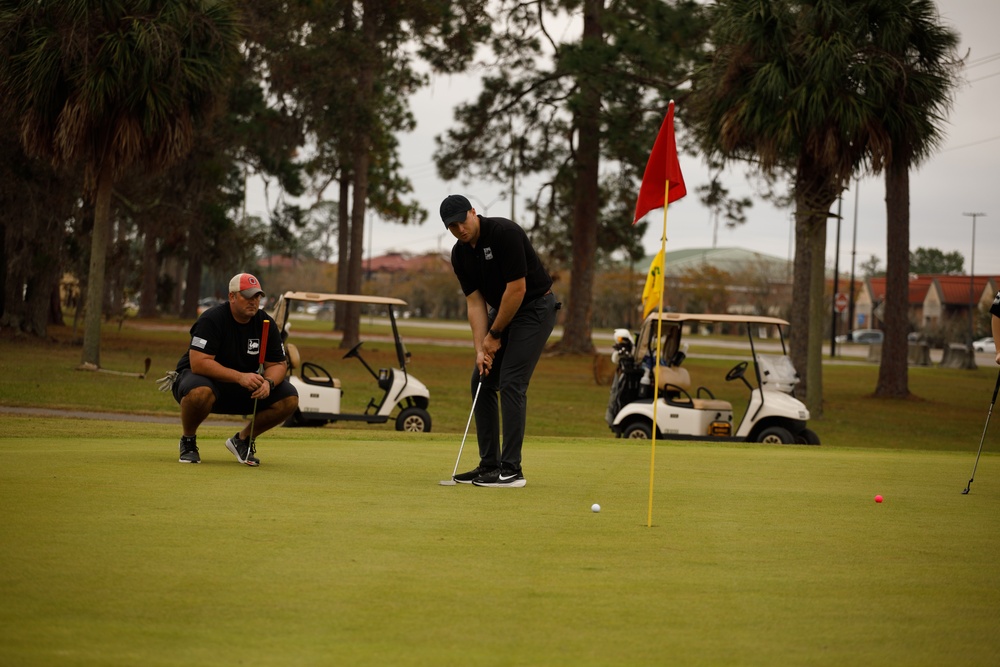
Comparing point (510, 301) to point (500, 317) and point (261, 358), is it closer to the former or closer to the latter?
point (500, 317)

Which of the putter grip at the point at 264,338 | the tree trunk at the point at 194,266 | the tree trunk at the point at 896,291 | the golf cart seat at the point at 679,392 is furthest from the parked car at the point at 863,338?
the putter grip at the point at 264,338

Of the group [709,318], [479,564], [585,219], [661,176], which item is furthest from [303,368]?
[585,219]

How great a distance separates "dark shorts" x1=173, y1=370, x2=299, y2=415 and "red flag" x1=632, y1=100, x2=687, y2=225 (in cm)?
298

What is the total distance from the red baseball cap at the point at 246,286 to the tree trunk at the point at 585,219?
88.5ft

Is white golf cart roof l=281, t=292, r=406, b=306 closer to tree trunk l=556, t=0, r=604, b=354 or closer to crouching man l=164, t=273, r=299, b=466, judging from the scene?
crouching man l=164, t=273, r=299, b=466

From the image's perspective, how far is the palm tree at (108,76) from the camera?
892 inches

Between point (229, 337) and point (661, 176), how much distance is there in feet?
10.6

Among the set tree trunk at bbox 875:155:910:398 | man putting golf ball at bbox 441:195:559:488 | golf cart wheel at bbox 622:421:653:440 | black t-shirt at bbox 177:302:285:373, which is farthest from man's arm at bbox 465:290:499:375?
tree trunk at bbox 875:155:910:398

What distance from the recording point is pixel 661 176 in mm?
7172

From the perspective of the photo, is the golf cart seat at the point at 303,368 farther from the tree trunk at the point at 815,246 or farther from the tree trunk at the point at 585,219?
the tree trunk at the point at 585,219

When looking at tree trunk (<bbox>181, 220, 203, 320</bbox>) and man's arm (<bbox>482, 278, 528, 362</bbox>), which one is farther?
tree trunk (<bbox>181, 220, 203, 320</bbox>)

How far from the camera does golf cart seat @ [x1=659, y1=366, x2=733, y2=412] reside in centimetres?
1642

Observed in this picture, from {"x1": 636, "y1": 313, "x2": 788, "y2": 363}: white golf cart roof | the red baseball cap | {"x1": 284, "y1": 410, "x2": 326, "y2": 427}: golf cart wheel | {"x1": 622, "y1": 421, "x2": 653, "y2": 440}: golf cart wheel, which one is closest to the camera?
the red baseball cap

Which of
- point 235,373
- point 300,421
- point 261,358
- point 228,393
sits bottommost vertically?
point 300,421
